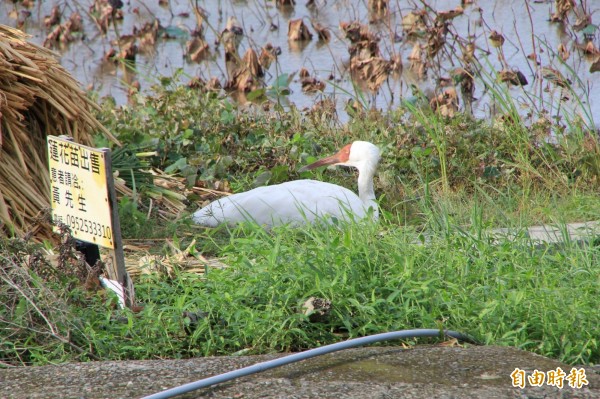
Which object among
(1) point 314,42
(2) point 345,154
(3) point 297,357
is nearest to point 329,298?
(3) point 297,357

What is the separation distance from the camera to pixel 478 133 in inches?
234

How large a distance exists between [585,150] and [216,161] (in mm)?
2321

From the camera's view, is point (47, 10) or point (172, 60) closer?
point (172, 60)

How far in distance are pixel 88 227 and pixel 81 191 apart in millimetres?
141

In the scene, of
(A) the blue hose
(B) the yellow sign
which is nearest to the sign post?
(B) the yellow sign

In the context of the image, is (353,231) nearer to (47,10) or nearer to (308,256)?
(308,256)

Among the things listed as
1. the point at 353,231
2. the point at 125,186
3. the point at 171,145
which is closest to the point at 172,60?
the point at 171,145

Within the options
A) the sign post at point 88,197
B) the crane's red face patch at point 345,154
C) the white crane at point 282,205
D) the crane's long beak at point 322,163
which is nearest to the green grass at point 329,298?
the sign post at point 88,197

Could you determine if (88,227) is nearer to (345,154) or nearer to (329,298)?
(329,298)

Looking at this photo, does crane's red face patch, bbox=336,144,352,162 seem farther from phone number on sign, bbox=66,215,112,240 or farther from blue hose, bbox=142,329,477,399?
blue hose, bbox=142,329,477,399

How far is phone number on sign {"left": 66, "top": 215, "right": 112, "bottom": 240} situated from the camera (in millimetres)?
3303

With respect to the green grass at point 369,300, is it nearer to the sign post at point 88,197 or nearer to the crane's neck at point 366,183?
the sign post at point 88,197

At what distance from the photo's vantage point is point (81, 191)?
11.1 feet

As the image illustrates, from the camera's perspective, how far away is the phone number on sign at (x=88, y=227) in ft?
10.8
